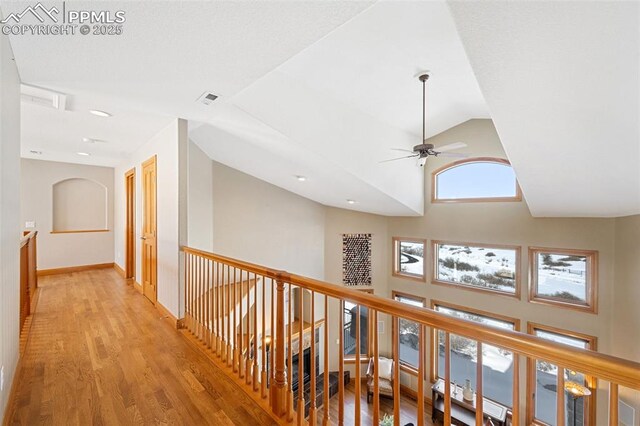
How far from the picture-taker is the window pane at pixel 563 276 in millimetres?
4836

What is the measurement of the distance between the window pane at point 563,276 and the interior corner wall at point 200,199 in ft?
20.3

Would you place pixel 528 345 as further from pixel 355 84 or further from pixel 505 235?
pixel 505 235

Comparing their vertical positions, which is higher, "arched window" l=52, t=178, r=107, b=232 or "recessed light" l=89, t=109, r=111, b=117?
"recessed light" l=89, t=109, r=111, b=117

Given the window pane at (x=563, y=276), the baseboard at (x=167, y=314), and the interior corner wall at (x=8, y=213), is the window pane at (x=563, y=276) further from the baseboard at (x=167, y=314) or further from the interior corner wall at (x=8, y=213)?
the interior corner wall at (x=8, y=213)

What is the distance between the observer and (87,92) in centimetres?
253

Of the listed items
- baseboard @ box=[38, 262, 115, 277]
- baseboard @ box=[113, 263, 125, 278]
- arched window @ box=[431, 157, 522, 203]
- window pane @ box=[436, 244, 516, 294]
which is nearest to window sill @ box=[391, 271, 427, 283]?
window pane @ box=[436, 244, 516, 294]

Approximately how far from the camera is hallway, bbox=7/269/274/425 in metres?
1.83

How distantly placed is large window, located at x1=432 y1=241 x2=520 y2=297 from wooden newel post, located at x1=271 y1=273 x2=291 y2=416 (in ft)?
17.4

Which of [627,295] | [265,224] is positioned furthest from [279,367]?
[627,295]

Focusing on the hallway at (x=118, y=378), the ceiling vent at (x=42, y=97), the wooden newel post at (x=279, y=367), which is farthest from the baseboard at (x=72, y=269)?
the wooden newel post at (x=279, y=367)

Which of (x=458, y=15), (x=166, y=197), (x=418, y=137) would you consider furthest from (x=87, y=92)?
(x=418, y=137)

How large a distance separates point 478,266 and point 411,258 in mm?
1512

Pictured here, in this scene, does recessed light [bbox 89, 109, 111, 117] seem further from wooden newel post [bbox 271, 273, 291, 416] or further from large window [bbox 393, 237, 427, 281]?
large window [bbox 393, 237, 427, 281]

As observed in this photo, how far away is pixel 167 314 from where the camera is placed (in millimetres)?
3379
